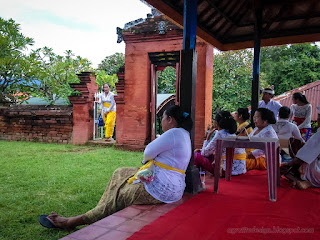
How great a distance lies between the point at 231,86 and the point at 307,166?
10.9 meters

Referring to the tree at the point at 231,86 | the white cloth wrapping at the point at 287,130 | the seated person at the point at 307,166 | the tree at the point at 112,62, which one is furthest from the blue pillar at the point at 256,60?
the tree at the point at 112,62

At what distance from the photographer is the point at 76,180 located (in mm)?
5109

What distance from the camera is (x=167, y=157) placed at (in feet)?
9.12

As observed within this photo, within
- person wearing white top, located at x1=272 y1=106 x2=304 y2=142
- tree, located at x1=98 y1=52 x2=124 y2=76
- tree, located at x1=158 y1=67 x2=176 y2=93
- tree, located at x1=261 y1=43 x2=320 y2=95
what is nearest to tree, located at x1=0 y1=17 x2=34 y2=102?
tree, located at x1=158 y1=67 x2=176 y2=93

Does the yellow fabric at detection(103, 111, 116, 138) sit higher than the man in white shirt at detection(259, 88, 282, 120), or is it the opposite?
the man in white shirt at detection(259, 88, 282, 120)

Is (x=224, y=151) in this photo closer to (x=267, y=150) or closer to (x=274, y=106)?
(x=267, y=150)

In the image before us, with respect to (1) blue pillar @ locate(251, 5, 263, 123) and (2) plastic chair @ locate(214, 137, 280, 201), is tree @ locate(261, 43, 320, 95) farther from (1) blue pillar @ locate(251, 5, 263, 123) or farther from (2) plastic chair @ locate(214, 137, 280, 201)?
(2) plastic chair @ locate(214, 137, 280, 201)

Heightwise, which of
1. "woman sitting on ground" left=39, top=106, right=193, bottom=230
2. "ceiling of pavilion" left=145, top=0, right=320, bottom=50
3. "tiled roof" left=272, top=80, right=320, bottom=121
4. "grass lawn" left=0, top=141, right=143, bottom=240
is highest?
"ceiling of pavilion" left=145, top=0, right=320, bottom=50

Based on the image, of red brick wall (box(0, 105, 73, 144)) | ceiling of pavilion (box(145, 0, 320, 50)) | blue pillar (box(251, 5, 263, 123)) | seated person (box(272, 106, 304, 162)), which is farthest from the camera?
red brick wall (box(0, 105, 73, 144))

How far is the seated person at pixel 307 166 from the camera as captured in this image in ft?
11.1

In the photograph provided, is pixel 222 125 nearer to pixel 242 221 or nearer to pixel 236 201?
pixel 236 201

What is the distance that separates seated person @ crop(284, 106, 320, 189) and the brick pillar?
7.76m

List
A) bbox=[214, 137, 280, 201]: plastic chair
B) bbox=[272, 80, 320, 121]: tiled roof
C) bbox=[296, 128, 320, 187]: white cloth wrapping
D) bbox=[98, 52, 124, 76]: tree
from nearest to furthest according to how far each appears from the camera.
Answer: bbox=[214, 137, 280, 201]: plastic chair < bbox=[296, 128, 320, 187]: white cloth wrapping < bbox=[272, 80, 320, 121]: tiled roof < bbox=[98, 52, 124, 76]: tree

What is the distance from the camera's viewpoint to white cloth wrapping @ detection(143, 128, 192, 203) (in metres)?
2.74
